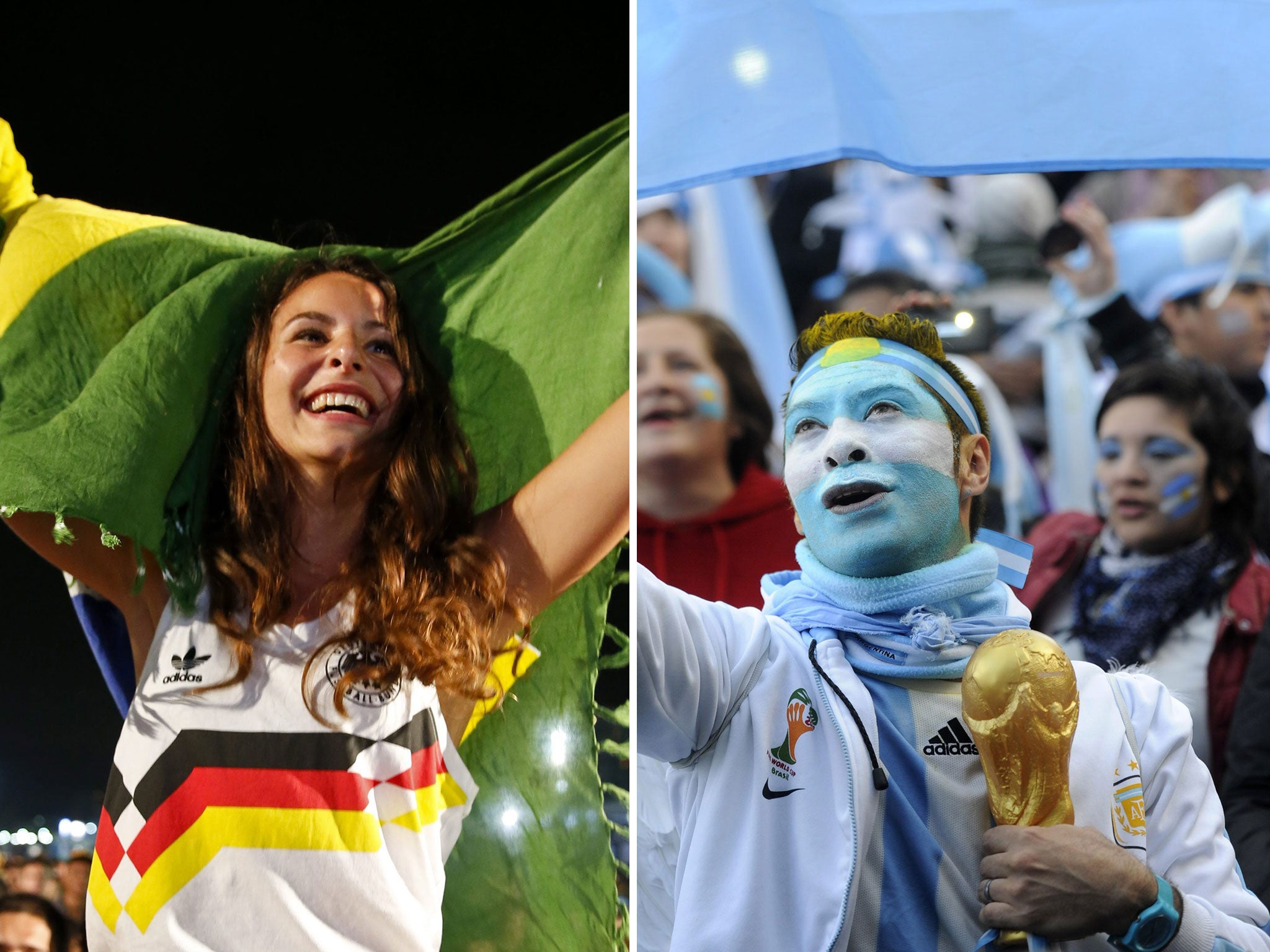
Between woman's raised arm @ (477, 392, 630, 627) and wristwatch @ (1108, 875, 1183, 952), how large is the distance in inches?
35.0

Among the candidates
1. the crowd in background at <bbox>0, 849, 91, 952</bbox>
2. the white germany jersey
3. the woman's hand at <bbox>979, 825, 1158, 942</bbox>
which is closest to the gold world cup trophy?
the woman's hand at <bbox>979, 825, 1158, 942</bbox>

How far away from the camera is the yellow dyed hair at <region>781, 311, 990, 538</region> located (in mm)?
1854

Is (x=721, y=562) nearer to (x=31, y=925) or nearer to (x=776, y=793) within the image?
(x=776, y=793)

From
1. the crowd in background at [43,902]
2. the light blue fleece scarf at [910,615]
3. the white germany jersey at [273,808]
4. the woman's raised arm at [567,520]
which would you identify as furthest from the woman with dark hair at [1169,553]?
the crowd in background at [43,902]

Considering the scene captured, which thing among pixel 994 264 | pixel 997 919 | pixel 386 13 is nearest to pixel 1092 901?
pixel 997 919

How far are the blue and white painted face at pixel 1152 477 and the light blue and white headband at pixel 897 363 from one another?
0.73 feet

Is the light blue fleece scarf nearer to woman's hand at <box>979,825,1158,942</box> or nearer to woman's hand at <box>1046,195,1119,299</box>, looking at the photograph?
woman's hand at <box>979,825,1158,942</box>

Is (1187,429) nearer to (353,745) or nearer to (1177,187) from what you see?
(1177,187)

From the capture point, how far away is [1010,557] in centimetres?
185

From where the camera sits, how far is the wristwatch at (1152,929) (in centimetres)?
168

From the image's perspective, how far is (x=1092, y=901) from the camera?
65.6 inches

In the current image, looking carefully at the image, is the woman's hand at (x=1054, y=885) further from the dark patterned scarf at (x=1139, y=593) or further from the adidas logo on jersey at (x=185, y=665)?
the adidas logo on jersey at (x=185, y=665)

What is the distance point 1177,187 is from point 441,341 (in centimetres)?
119

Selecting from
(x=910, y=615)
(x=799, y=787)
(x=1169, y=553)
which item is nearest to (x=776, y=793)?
(x=799, y=787)
